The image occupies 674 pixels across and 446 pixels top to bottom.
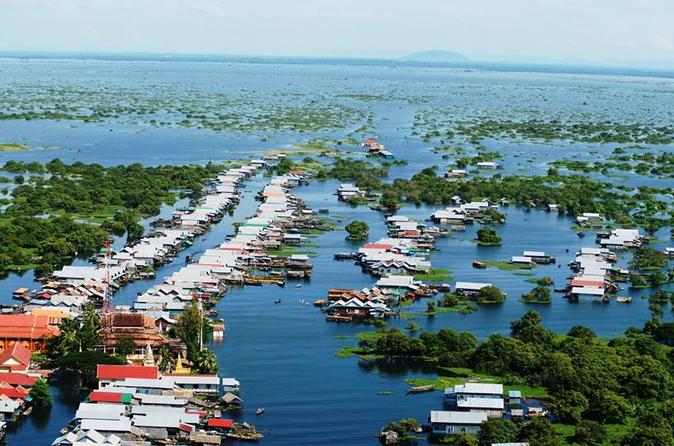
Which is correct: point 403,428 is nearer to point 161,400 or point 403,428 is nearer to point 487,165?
point 161,400

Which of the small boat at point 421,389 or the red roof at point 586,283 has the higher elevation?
the red roof at point 586,283

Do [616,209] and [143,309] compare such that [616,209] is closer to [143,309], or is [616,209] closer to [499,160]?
[499,160]

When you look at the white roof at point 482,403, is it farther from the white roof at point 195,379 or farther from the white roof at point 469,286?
the white roof at point 469,286

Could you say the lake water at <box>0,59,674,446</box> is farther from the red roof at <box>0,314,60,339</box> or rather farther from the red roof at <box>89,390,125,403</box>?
the red roof at <box>0,314,60,339</box>

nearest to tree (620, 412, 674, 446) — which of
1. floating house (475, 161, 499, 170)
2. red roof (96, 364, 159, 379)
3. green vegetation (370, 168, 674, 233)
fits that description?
red roof (96, 364, 159, 379)

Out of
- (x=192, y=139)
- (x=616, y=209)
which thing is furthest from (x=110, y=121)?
(x=616, y=209)

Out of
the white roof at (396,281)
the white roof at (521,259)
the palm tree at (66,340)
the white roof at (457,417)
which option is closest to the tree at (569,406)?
the white roof at (457,417)

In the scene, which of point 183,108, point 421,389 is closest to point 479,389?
point 421,389
